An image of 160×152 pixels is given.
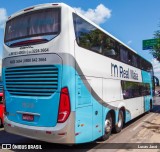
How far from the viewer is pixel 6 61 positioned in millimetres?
7945

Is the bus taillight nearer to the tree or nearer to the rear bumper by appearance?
the rear bumper

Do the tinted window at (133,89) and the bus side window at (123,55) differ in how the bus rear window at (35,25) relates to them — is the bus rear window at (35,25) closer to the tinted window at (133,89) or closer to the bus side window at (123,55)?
the bus side window at (123,55)

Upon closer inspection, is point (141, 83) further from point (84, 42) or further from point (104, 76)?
point (84, 42)

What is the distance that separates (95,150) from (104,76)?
2.44 metres

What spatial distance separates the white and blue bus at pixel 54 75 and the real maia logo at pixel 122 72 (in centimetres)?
121

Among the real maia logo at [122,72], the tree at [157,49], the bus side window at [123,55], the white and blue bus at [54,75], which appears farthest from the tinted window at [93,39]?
the tree at [157,49]

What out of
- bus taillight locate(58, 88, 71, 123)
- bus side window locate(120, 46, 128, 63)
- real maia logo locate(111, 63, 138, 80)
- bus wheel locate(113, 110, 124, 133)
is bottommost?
bus wheel locate(113, 110, 124, 133)

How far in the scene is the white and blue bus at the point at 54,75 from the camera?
6.72 m

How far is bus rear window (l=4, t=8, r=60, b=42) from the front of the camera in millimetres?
6992

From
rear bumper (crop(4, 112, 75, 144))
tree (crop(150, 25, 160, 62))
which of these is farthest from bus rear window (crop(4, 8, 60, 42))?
tree (crop(150, 25, 160, 62))

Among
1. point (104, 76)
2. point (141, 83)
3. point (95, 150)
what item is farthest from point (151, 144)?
point (141, 83)

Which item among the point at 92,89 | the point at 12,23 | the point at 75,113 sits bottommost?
the point at 75,113

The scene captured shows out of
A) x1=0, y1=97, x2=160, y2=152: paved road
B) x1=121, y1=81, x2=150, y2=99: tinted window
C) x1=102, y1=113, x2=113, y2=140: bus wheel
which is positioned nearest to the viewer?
x1=0, y1=97, x2=160, y2=152: paved road

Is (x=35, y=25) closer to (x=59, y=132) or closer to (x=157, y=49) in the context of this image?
(x=59, y=132)
